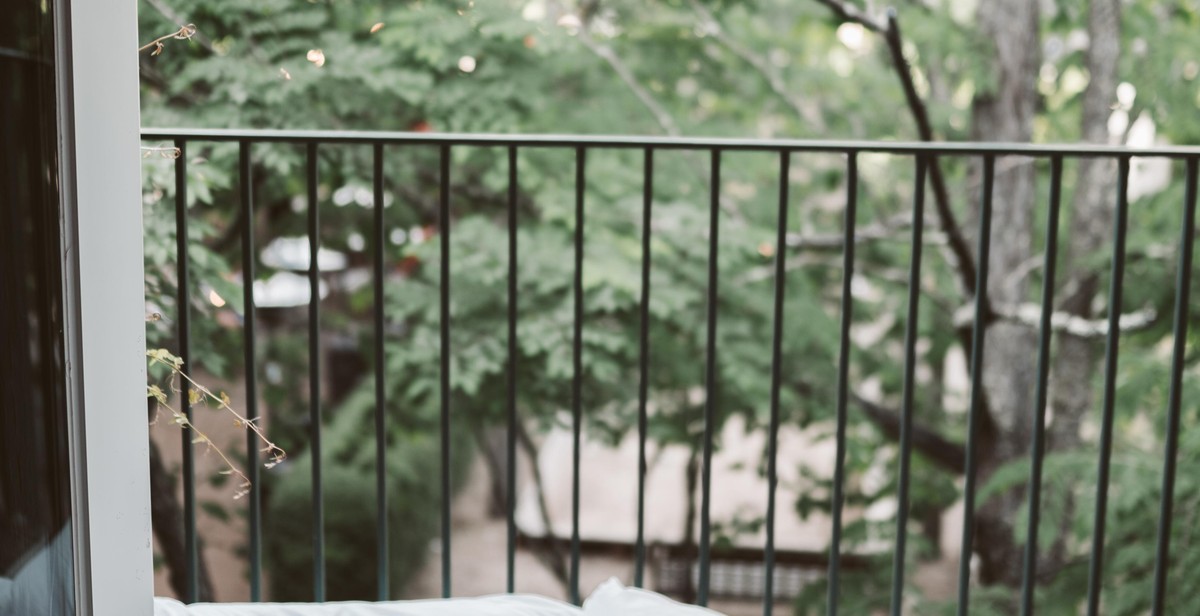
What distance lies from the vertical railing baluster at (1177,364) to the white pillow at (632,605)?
0.92m

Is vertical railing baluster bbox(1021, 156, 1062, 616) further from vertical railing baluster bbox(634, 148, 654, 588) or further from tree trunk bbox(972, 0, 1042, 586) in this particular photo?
tree trunk bbox(972, 0, 1042, 586)

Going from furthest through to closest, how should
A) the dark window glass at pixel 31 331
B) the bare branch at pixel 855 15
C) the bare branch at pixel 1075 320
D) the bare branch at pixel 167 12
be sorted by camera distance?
the bare branch at pixel 1075 320
the bare branch at pixel 855 15
the bare branch at pixel 167 12
the dark window glass at pixel 31 331

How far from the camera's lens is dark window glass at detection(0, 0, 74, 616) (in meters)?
0.99

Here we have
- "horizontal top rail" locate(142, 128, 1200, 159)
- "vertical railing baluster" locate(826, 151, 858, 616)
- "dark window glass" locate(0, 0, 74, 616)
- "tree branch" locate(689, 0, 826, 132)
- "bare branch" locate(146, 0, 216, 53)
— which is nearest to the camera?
"dark window glass" locate(0, 0, 74, 616)

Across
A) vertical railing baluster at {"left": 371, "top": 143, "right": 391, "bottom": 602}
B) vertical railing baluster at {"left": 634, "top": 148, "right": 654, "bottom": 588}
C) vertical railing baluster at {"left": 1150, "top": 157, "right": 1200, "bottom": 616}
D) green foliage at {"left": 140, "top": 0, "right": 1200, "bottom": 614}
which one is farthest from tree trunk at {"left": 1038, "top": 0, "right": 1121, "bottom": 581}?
vertical railing baluster at {"left": 371, "top": 143, "right": 391, "bottom": 602}

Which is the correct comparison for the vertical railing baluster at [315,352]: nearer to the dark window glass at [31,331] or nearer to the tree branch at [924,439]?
the dark window glass at [31,331]

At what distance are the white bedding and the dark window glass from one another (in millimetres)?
161

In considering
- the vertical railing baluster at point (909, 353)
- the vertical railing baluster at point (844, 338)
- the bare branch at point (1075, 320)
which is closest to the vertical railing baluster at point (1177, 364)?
the vertical railing baluster at point (909, 353)

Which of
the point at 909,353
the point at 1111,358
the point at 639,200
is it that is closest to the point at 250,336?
the point at 909,353

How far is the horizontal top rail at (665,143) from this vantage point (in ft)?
4.91

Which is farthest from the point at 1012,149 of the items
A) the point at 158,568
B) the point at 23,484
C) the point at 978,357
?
the point at 158,568

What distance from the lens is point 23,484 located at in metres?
1.04

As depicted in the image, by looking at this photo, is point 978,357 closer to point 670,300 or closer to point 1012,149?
point 1012,149

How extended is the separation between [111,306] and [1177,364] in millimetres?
1555
